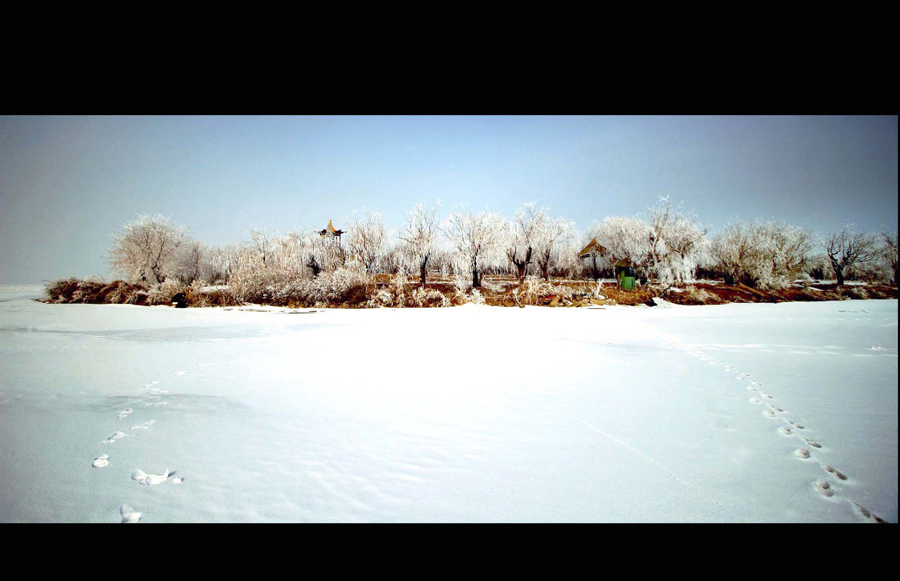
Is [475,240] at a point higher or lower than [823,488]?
higher

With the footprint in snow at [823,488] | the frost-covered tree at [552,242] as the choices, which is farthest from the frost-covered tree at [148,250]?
the frost-covered tree at [552,242]

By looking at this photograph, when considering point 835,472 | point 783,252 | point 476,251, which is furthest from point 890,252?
point 476,251

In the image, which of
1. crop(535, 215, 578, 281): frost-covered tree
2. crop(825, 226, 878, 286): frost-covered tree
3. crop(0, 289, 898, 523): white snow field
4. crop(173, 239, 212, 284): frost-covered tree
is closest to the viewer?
crop(0, 289, 898, 523): white snow field

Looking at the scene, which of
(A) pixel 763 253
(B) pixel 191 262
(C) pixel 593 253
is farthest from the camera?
(C) pixel 593 253

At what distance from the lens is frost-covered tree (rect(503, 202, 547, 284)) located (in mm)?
17562

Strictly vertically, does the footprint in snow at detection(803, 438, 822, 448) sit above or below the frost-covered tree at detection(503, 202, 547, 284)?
below

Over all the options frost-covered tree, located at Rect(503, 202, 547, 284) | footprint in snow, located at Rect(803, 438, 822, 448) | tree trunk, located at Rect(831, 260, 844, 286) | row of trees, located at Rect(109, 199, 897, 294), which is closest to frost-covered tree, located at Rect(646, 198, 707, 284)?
row of trees, located at Rect(109, 199, 897, 294)

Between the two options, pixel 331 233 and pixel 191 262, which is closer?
pixel 191 262

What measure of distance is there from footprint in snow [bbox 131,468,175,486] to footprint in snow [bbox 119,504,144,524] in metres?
0.20

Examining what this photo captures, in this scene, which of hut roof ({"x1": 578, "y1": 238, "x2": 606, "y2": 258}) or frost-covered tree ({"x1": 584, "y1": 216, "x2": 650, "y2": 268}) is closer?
frost-covered tree ({"x1": 584, "y1": 216, "x2": 650, "y2": 268})

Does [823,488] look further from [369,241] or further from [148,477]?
[369,241]

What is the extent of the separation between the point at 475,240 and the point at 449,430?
1426cm

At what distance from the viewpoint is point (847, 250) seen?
4.66m

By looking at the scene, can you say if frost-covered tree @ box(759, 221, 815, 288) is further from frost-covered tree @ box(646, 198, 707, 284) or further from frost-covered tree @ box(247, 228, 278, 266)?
frost-covered tree @ box(247, 228, 278, 266)
